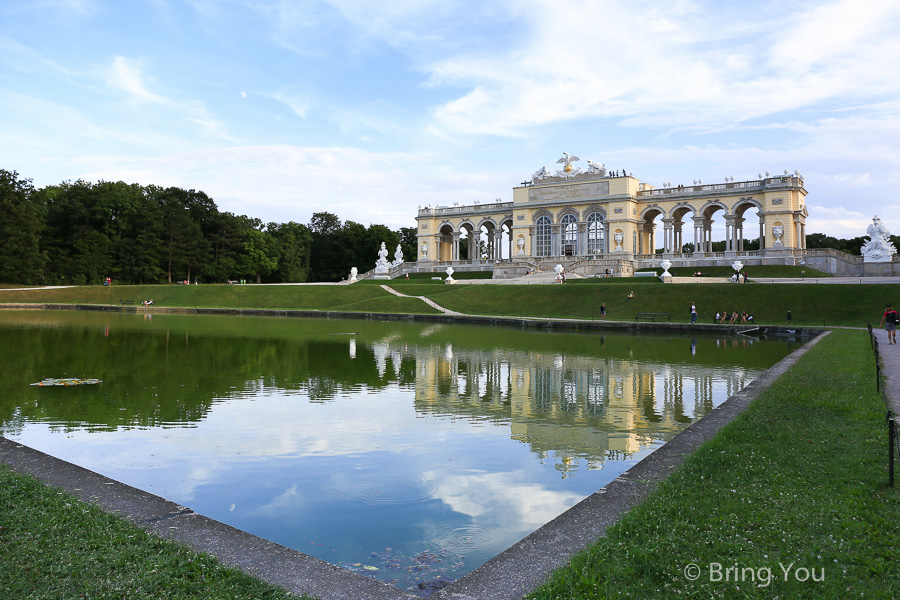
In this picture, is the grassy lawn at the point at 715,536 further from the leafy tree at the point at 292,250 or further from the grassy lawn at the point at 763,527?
the leafy tree at the point at 292,250

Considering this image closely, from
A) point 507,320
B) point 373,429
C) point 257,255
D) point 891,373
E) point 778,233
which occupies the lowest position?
point 373,429

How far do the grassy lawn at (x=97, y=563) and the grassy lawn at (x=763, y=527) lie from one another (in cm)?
233

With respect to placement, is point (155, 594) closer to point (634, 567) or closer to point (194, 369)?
point (634, 567)

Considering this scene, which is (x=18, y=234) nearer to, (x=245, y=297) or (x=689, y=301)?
(x=245, y=297)

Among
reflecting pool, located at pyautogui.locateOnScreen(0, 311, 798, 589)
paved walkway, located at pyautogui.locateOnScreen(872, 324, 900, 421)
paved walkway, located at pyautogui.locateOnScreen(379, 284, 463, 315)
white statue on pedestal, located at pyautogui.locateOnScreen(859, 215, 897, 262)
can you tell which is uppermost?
white statue on pedestal, located at pyautogui.locateOnScreen(859, 215, 897, 262)

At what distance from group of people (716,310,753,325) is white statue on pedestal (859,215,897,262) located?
2128 cm

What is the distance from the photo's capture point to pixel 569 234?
242 feet

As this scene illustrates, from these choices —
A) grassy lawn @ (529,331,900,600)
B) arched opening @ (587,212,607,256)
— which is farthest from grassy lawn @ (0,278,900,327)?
grassy lawn @ (529,331,900,600)

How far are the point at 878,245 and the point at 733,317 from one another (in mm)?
24760

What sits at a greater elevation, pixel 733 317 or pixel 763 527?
pixel 733 317

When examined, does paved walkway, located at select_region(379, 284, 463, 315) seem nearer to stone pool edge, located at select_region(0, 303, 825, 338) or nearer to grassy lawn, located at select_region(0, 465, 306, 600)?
stone pool edge, located at select_region(0, 303, 825, 338)

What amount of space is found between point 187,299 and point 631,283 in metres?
40.0

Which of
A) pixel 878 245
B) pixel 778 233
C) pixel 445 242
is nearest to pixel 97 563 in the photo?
pixel 878 245

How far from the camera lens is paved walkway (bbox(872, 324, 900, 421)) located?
10.8 meters
